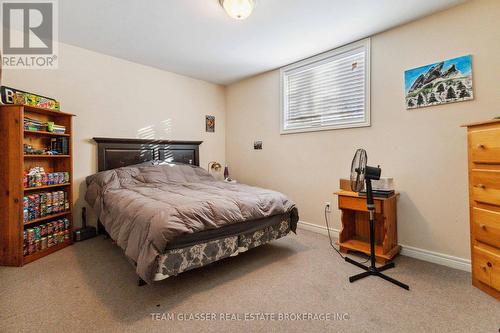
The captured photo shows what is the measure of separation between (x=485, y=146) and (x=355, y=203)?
111 centimetres

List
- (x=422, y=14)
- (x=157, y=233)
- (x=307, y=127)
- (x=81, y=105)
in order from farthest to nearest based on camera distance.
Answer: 1. (x=307, y=127)
2. (x=81, y=105)
3. (x=422, y=14)
4. (x=157, y=233)

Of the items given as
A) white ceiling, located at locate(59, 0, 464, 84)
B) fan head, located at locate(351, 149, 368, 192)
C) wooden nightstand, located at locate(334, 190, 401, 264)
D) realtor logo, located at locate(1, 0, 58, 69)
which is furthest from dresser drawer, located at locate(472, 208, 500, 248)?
realtor logo, located at locate(1, 0, 58, 69)

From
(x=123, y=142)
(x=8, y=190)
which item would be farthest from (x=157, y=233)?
(x=123, y=142)

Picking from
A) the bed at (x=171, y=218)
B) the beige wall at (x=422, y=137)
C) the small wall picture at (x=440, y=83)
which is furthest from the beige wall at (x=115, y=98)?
the small wall picture at (x=440, y=83)

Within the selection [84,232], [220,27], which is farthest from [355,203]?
[84,232]

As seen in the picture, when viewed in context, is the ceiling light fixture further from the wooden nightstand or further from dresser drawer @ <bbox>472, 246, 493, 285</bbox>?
dresser drawer @ <bbox>472, 246, 493, 285</bbox>

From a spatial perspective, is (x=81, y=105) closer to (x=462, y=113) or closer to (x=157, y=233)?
(x=157, y=233)

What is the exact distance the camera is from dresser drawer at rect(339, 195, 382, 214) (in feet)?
7.58

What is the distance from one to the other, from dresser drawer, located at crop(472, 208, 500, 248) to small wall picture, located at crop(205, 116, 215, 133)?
3906mm

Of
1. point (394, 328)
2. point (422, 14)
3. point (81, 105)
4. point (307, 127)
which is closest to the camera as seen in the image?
point (394, 328)

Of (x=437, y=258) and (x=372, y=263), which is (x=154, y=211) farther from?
(x=437, y=258)

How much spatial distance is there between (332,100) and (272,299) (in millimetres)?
2557

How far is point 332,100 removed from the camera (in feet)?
10.4

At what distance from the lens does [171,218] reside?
171cm
